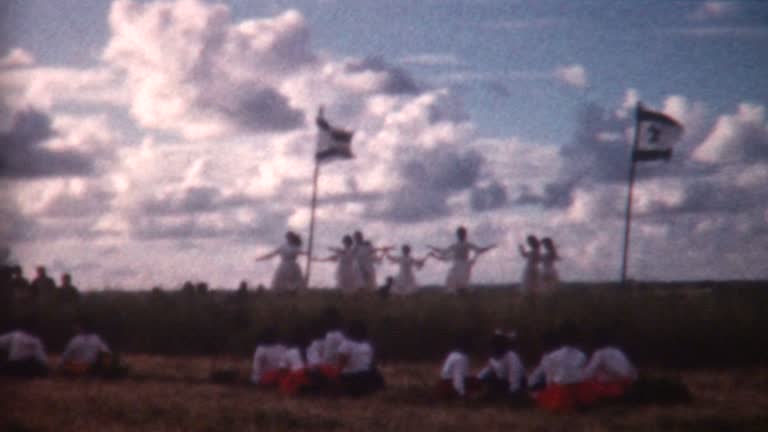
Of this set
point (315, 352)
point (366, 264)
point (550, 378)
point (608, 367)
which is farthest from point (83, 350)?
point (366, 264)

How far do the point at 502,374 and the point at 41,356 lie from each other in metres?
8.99

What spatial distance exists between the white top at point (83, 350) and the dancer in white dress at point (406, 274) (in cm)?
1093

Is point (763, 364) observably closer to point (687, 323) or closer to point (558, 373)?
point (687, 323)

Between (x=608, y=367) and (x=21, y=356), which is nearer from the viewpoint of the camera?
(x=608, y=367)

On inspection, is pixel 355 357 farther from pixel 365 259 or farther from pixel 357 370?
pixel 365 259

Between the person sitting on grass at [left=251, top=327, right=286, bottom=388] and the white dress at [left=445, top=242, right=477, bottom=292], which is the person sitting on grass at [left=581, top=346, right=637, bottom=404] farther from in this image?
the white dress at [left=445, top=242, right=477, bottom=292]

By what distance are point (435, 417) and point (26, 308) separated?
1718cm

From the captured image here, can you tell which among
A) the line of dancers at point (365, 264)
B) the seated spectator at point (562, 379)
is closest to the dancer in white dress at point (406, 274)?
the line of dancers at point (365, 264)

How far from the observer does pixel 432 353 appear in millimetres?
22078

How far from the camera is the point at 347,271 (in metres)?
28.3

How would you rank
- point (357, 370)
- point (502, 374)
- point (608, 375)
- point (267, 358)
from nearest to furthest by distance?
point (608, 375) < point (502, 374) < point (357, 370) < point (267, 358)

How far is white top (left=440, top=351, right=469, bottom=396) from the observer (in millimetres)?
15430

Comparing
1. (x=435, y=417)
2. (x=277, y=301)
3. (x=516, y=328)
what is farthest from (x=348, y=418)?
(x=277, y=301)

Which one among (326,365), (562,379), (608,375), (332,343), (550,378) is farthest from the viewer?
(332,343)
